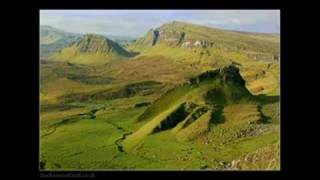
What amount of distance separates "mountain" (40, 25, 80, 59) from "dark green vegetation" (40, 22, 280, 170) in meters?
0.07

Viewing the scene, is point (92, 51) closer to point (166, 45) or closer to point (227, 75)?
point (166, 45)

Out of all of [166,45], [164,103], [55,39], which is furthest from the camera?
[166,45]

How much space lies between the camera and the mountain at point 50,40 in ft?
34.8

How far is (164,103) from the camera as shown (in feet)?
35.1

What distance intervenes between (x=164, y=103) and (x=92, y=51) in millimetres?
989

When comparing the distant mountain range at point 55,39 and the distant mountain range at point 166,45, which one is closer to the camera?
the distant mountain range at point 55,39

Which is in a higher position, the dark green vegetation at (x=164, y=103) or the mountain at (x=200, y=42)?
the mountain at (x=200, y=42)

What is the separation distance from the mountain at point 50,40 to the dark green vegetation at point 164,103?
0.07 meters

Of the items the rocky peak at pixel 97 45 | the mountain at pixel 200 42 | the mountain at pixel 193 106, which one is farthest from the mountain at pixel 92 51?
the mountain at pixel 193 106

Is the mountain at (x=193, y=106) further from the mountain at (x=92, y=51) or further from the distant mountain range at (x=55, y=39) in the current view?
the distant mountain range at (x=55, y=39)

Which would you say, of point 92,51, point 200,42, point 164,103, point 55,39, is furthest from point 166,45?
point 55,39
